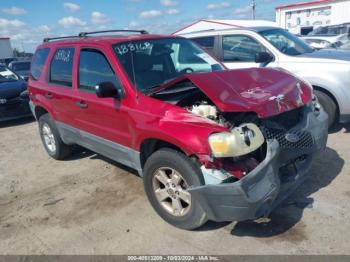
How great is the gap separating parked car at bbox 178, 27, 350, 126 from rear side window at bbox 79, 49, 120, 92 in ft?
9.95

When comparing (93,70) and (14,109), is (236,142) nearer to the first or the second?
(93,70)

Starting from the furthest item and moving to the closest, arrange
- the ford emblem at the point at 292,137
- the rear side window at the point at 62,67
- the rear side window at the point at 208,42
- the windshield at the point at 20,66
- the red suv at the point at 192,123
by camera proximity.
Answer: the windshield at the point at 20,66, the rear side window at the point at 208,42, the rear side window at the point at 62,67, the ford emblem at the point at 292,137, the red suv at the point at 192,123

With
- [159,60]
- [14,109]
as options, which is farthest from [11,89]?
[159,60]

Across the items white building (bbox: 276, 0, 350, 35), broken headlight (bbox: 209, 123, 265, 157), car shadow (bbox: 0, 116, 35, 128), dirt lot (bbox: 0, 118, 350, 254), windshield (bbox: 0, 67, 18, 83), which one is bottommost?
car shadow (bbox: 0, 116, 35, 128)

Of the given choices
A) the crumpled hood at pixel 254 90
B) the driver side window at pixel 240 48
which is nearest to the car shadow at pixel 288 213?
the crumpled hood at pixel 254 90

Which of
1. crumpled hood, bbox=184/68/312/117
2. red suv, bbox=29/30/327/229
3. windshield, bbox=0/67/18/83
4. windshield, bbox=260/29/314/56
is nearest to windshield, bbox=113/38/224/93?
red suv, bbox=29/30/327/229

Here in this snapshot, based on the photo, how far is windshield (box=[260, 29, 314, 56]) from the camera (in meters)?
6.47

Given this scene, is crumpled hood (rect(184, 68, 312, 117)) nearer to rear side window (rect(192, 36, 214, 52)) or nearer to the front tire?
the front tire

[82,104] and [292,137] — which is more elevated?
[82,104]

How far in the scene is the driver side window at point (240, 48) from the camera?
6.63 metres

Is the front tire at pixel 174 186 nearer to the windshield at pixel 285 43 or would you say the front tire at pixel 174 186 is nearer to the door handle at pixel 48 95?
the door handle at pixel 48 95

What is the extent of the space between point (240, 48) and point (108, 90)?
3888 millimetres

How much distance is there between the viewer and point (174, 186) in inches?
134

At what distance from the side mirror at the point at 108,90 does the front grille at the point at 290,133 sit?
1.57 m
